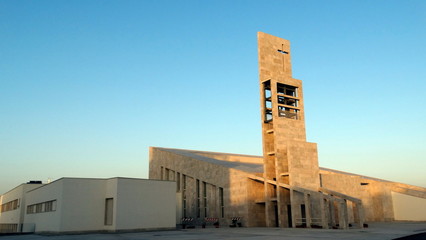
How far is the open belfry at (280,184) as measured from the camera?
41062 millimetres

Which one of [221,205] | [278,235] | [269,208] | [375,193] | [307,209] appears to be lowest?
[278,235]

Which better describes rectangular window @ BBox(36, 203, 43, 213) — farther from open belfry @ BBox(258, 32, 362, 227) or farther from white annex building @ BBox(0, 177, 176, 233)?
open belfry @ BBox(258, 32, 362, 227)

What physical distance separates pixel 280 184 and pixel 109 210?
19423mm

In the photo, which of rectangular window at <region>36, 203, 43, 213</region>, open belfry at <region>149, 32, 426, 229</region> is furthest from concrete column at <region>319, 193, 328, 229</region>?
rectangular window at <region>36, 203, 43, 213</region>

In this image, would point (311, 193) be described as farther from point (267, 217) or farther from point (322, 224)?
point (267, 217)

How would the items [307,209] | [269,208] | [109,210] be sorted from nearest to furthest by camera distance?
[307,209]
[109,210]
[269,208]

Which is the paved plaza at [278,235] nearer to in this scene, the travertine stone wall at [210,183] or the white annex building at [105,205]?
the white annex building at [105,205]

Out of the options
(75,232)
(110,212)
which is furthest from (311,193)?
(75,232)

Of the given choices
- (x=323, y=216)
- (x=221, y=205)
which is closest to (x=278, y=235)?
(x=323, y=216)

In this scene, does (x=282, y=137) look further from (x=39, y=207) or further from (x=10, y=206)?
(x=10, y=206)

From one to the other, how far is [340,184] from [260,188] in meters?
13.0

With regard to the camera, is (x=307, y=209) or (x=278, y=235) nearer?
(x=278, y=235)

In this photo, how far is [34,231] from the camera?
4691 centimetres

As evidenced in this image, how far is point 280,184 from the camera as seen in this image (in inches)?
1673
